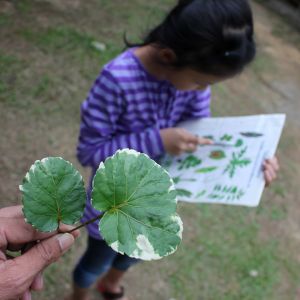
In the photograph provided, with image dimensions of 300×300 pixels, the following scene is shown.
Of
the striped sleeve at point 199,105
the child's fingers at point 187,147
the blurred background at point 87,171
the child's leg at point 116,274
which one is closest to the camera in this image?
the child's fingers at point 187,147

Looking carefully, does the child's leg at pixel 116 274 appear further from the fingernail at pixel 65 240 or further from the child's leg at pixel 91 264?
the fingernail at pixel 65 240

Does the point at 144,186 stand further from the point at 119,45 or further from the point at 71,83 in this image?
the point at 119,45

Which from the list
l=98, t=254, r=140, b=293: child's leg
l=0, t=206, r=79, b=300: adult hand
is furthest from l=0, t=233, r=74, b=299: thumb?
l=98, t=254, r=140, b=293: child's leg

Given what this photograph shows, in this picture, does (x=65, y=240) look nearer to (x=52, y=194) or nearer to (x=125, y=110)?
(x=52, y=194)

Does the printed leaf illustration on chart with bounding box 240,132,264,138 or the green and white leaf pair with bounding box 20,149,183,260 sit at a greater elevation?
the green and white leaf pair with bounding box 20,149,183,260

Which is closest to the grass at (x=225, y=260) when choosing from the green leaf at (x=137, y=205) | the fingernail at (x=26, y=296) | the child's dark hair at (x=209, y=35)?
the child's dark hair at (x=209, y=35)

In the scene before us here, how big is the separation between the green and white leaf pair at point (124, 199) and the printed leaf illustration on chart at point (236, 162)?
74cm

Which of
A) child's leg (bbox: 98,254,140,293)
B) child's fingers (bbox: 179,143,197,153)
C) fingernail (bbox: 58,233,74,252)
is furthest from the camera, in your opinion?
child's leg (bbox: 98,254,140,293)

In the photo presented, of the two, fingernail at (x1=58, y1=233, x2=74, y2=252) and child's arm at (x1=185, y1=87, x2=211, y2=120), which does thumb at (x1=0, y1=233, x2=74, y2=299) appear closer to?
fingernail at (x1=58, y1=233, x2=74, y2=252)

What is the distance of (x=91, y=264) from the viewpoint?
1.40 m

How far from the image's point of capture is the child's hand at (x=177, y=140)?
1154 millimetres

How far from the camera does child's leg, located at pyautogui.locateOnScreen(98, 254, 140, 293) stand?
4.79 ft

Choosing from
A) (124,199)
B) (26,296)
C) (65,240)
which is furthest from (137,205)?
(26,296)

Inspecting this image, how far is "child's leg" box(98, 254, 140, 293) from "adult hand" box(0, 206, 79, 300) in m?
0.79
